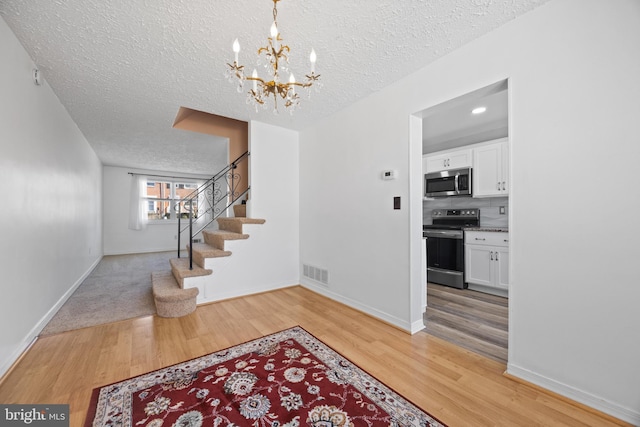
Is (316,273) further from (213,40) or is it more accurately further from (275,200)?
(213,40)

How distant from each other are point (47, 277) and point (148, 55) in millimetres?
2444

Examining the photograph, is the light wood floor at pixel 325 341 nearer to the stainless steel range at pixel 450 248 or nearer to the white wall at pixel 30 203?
the white wall at pixel 30 203

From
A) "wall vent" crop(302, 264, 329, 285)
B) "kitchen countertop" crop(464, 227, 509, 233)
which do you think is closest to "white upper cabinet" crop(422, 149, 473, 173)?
"kitchen countertop" crop(464, 227, 509, 233)

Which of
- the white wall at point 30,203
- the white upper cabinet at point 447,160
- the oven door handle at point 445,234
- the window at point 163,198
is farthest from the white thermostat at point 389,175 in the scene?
the window at point 163,198

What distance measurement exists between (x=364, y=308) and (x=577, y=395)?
172 cm

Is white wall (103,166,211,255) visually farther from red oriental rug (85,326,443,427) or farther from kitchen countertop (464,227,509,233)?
kitchen countertop (464,227,509,233)

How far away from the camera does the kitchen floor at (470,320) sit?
2141mm

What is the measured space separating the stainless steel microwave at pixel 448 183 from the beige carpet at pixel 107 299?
451cm

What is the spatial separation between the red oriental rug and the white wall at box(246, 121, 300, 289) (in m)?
1.79

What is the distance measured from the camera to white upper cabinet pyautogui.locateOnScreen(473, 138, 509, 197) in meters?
3.69

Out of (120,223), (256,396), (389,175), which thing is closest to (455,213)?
(389,175)

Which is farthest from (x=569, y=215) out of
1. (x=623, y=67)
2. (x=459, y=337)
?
(x=459, y=337)

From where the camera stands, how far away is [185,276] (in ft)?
9.54

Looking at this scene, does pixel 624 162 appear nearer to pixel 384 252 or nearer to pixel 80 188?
pixel 384 252
